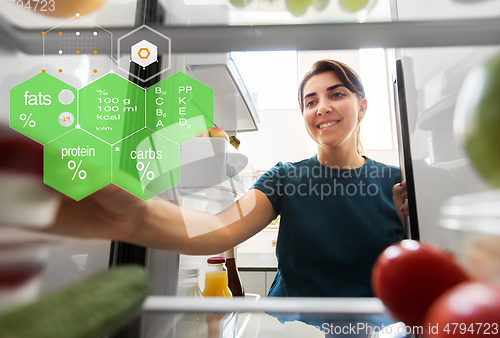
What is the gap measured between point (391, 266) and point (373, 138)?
274 mm

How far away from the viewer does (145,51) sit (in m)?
0.36

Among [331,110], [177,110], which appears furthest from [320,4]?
[177,110]

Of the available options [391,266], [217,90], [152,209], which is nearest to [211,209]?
[152,209]

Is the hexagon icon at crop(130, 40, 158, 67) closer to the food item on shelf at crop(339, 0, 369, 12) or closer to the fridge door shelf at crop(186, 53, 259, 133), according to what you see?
the fridge door shelf at crop(186, 53, 259, 133)

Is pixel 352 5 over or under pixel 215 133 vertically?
over

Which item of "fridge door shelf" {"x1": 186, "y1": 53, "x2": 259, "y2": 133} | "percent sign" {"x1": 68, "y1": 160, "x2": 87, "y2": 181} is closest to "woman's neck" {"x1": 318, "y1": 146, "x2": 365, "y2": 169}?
"fridge door shelf" {"x1": 186, "y1": 53, "x2": 259, "y2": 133}

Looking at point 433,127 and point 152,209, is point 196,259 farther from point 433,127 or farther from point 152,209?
point 433,127

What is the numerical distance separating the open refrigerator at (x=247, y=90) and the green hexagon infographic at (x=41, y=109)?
1cm

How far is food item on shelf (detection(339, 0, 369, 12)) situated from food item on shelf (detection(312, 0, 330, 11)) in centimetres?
2

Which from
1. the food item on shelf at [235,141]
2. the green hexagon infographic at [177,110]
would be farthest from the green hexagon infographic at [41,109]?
the food item on shelf at [235,141]

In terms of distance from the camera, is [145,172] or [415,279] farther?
[145,172]

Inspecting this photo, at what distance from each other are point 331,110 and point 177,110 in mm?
220

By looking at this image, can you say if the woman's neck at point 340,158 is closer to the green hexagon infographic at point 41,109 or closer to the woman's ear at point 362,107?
the woman's ear at point 362,107

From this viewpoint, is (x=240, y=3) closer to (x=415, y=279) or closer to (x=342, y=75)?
(x=342, y=75)
